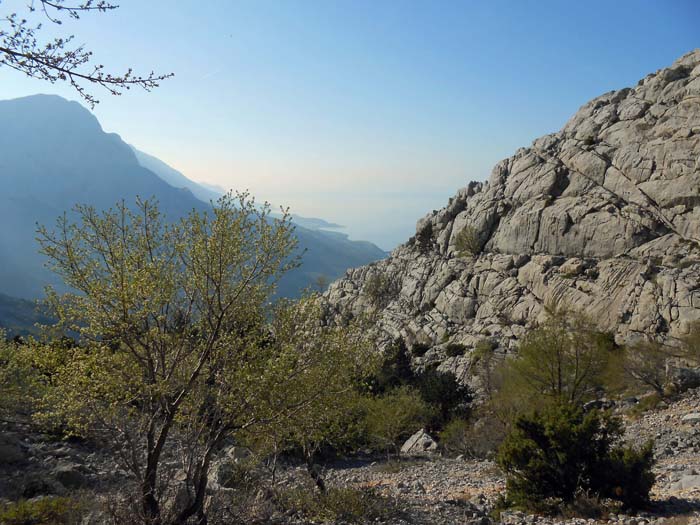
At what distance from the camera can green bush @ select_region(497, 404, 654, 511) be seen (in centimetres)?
1249

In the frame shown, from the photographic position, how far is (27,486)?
15.8 metres

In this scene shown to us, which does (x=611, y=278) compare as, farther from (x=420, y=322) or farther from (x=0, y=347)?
(x=0, y=347)

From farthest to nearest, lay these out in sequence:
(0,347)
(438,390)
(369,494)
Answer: (438,390) → (0,347) → (369,494)

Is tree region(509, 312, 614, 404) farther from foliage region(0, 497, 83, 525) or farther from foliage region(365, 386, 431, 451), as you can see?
foliage region(0, 497, 83, 525)

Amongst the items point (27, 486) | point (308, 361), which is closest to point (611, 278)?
point (308, 361)

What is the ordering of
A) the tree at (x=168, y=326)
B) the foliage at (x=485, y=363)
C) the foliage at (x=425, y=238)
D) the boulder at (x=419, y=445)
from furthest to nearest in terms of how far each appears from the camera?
the foliage at (x=425, y=238) → the foliage at (x=485, y=363) → the boulder at (x=419, y=445) → the tree at (x=168, y=326)

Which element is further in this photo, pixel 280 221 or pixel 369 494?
pixel 369 494

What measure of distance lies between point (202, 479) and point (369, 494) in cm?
728

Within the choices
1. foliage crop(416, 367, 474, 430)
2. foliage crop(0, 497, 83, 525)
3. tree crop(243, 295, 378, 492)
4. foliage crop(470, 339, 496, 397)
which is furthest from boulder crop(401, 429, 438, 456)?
foliage crop(0, 497, 83, 525)

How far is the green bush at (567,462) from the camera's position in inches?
492

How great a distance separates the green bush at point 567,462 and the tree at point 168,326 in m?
7.89

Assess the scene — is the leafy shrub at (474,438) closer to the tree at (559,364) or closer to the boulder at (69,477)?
the tree at (559,364)

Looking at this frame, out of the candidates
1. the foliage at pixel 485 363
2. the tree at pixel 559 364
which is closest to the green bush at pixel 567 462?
the tree at pixel 559 364

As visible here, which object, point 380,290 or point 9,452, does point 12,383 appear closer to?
point 9,452
